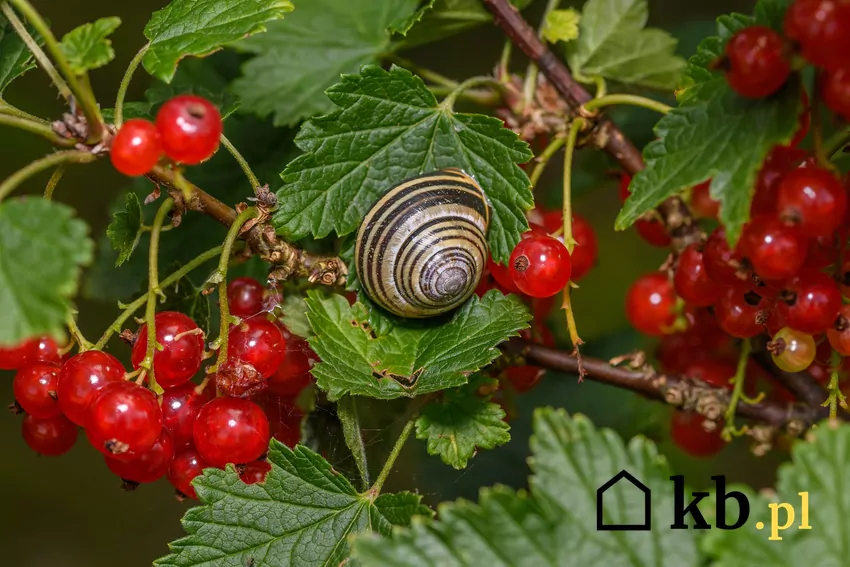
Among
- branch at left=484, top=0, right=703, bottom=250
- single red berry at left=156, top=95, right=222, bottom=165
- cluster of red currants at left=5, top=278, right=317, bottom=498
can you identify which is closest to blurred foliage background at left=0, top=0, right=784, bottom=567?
branch at left=484, top=0, right=703, bottom=250

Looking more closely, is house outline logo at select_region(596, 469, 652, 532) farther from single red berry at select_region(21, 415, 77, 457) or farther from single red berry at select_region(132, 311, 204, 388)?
single red berry at select_region(21, 415, 77, 457)

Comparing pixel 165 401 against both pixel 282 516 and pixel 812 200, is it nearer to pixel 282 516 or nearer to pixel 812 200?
pixel 282 516

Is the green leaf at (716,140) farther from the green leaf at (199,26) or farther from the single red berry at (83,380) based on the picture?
the single red berry at (83,380)

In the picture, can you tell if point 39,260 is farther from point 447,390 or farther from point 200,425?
point 447,390

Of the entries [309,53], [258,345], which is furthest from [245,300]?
[309,53]

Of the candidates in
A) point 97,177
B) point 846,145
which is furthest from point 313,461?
point 97,177

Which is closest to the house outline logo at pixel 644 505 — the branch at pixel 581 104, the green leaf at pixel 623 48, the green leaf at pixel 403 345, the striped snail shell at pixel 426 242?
the green leaf at pixel 403 345
